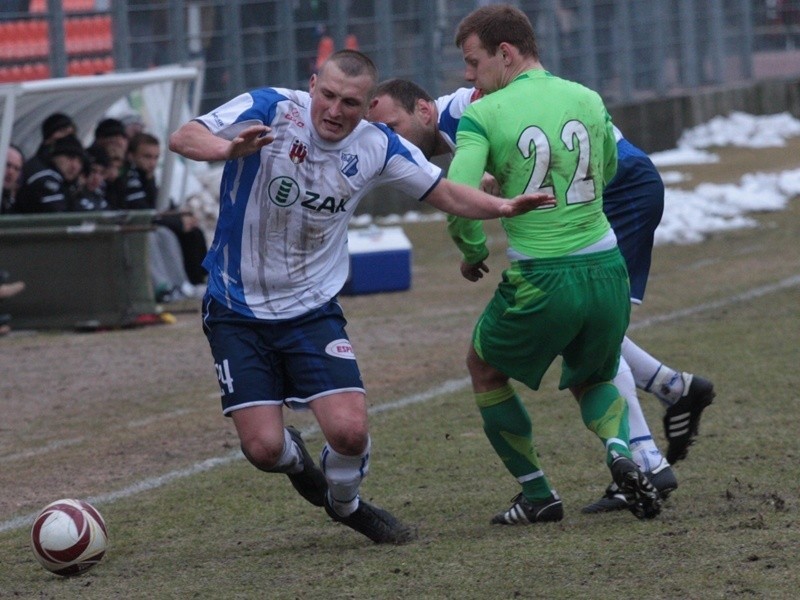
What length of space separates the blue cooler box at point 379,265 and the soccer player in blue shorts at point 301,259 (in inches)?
300

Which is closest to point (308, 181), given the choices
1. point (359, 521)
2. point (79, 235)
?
point (359, 521)

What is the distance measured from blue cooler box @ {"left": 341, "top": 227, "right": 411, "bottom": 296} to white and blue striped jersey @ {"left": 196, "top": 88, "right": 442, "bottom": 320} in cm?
765

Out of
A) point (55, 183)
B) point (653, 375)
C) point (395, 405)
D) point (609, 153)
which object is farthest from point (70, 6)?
point (609, 153)

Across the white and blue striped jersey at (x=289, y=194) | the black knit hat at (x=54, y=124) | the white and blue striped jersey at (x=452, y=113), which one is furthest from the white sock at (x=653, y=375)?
the black knit hat at (x=54, y=124)

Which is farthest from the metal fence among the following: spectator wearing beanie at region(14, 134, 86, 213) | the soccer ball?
the soccer ball

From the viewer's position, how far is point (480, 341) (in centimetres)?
554

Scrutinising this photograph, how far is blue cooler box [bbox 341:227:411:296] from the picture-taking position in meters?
13.2

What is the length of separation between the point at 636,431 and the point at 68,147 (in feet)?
27.0

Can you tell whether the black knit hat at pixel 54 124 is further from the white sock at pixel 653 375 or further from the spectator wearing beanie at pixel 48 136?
the white sock at pixel 653 375

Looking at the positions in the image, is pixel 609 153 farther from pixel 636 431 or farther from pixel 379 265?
pixel 379 265

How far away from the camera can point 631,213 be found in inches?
247

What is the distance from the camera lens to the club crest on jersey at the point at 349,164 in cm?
542

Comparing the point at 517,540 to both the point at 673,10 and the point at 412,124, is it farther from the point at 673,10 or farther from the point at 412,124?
the point at 673,10

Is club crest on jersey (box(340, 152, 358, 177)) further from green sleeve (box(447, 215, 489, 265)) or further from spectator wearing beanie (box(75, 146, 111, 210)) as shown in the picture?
spectator wearing beanie (box(75, 146, 111, 210))
